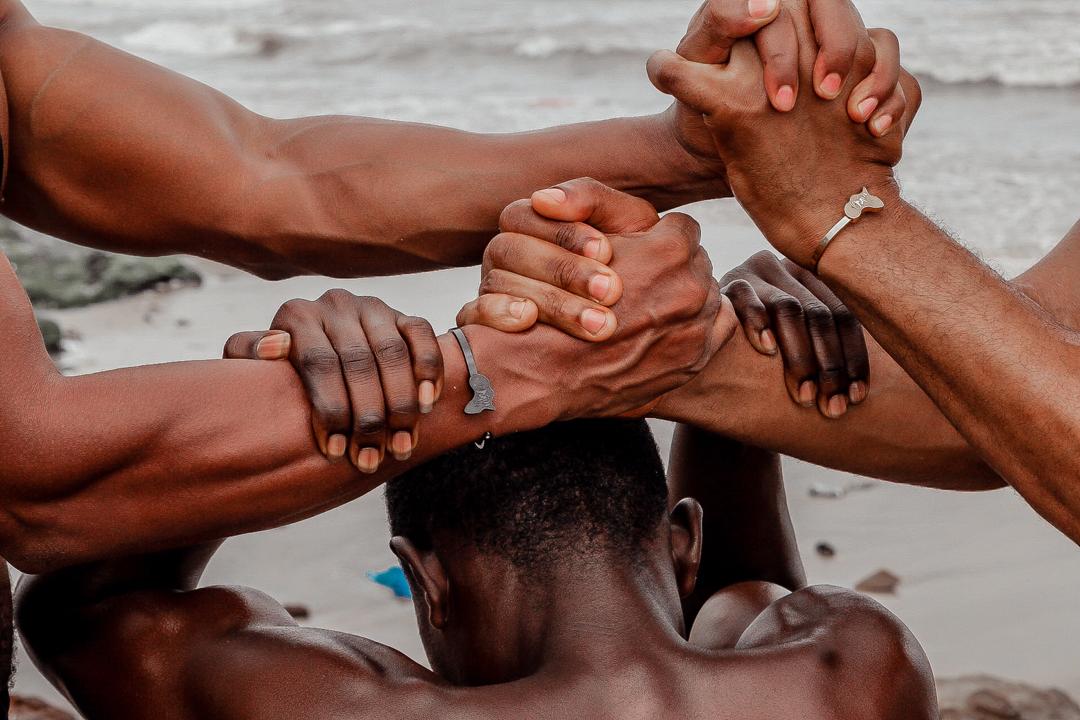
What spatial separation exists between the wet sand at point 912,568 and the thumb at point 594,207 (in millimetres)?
1520

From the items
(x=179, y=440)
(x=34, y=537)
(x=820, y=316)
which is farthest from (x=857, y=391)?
(x=34, y=537)

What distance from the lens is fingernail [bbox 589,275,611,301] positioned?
1.97m

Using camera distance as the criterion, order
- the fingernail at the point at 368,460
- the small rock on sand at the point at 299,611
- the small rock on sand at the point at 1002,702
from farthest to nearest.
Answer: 1. the small rock on sand at the point at 299,611
2. the small rock on sand at the point at 1002,702
3. the fingernail at the point at 368,460

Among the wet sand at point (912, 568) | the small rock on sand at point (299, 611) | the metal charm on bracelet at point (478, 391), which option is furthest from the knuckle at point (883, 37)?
the small rock on sand at point (299, 611)

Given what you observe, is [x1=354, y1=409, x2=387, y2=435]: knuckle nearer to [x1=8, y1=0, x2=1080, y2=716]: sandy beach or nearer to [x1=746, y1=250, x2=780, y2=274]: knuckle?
[x1=746, y1=250, x2=780, y2=274]: knuckle

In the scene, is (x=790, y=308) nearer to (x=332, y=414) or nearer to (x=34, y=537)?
(x=332, y=414)

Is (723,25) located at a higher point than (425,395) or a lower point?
Result: higher

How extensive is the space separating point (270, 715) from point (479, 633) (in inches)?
13.0


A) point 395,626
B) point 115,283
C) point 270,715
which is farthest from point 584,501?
point 115,283

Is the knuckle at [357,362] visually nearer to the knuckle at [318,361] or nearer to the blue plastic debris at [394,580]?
the knuckle at [318,361]

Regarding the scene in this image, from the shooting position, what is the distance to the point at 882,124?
74.9 inches

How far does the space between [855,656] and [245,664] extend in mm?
882

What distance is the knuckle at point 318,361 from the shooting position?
178 cm

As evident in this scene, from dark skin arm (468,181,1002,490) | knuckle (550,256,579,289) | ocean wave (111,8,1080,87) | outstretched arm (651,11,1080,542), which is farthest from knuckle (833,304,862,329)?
ocean wave (111,8,1080,87)
